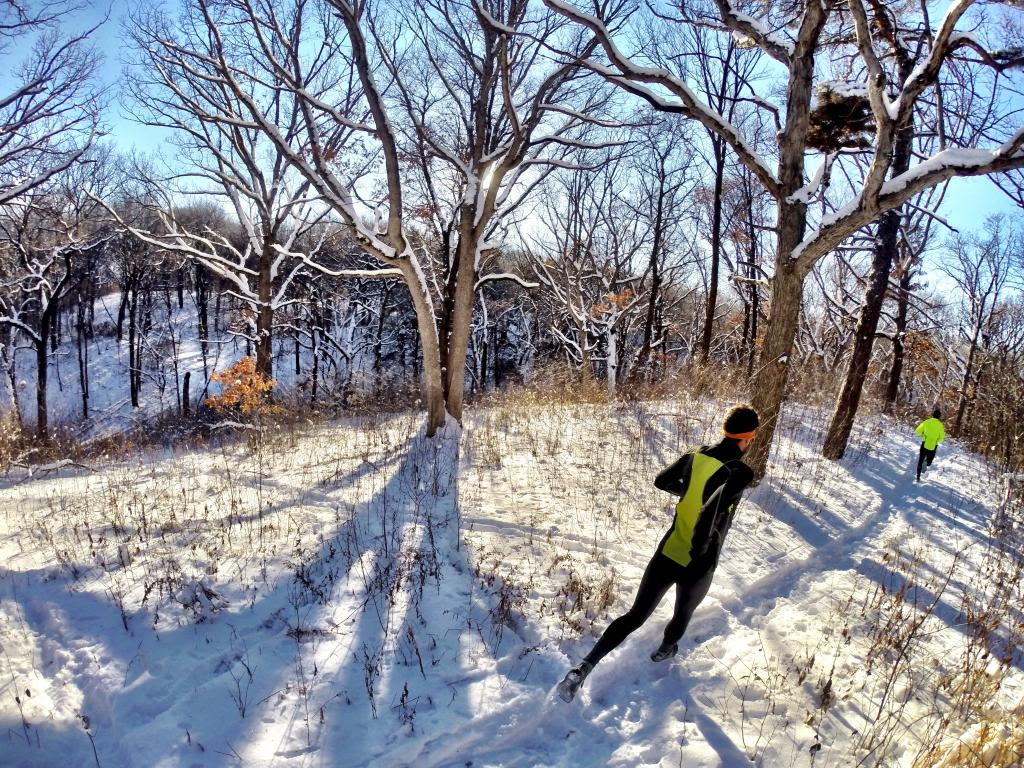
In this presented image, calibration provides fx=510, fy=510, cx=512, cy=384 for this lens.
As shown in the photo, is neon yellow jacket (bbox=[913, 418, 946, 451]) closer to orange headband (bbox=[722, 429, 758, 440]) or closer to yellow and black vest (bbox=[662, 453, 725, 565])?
orange headband (bbox=[722, 429, 758, 440])

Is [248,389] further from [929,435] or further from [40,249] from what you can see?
[929,435]

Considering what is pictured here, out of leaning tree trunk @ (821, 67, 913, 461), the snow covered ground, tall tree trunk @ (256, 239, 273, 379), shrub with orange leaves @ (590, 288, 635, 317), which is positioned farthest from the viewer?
shrub with orange leaves @ (590, 288, 635, 317)

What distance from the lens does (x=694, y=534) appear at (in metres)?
3.07

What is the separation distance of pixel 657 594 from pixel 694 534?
17.1 inches

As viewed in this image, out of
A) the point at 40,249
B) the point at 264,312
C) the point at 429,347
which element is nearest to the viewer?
the point at 429,347

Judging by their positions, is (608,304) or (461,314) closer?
(461,314)

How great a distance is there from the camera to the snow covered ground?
2.75 m

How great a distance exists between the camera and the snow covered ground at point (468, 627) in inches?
108

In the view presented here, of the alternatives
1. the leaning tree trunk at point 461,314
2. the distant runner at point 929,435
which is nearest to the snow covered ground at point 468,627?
the distant runner at point 929,435

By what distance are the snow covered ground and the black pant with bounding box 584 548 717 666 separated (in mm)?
363

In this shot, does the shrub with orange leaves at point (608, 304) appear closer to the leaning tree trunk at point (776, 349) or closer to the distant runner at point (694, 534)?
the leaning tree trunk at point (776, 349)

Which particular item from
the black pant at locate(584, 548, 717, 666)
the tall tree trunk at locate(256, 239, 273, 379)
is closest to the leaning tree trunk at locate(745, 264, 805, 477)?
the black pant at locate(584, 548, 717, 666)

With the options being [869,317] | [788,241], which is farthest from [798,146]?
[869,317]

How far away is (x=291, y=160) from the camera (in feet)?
24.1
